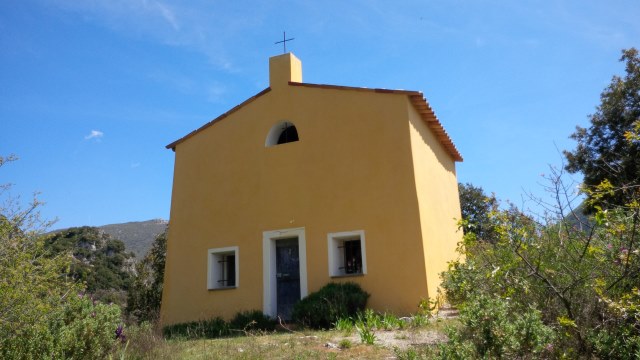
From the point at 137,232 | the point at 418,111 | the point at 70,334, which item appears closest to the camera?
the point at 70,334

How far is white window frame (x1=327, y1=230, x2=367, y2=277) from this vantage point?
12062 mm

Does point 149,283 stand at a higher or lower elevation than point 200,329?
higher

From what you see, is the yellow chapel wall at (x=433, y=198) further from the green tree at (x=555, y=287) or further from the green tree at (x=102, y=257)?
the green tree at (x=102, y=257)

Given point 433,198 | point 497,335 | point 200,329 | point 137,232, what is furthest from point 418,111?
point 137,232

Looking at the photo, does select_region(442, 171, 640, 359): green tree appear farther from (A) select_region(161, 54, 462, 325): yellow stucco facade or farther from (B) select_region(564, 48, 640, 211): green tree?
(B) select_region(564, 48, 640, 211): green tree

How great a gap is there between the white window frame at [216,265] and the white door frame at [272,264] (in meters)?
0.78

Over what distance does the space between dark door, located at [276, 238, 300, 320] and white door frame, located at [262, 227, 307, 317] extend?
0.40ft

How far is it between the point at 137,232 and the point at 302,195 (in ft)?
119

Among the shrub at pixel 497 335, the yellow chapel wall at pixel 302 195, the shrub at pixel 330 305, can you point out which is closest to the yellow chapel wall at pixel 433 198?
the yellow chapel wall at pixel 302 195

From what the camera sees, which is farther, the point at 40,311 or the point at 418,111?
the point at 418,111

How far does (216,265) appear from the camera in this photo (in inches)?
545

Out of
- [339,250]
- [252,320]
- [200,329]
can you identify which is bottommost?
[200,329]

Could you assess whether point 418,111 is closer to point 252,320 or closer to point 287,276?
point 287,276

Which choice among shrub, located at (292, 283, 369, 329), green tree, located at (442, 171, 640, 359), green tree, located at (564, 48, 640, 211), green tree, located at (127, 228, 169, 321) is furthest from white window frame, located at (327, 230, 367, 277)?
green tree, located at (564, 48, 640, 211)
